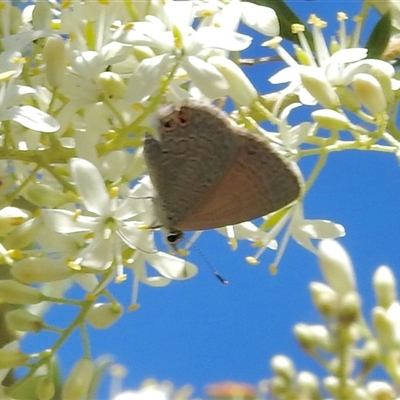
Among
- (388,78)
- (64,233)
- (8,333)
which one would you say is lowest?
(8,333)

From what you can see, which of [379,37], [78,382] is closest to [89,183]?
[78,382]

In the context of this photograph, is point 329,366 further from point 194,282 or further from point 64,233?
point 194,282

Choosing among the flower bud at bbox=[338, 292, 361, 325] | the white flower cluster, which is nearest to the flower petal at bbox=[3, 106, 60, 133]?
the white flower cluster

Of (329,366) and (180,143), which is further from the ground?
(180,143)

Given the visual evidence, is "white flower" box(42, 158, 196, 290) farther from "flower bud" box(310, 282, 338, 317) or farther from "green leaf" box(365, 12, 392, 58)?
"green leaf" box(365, 12, 392, 58)

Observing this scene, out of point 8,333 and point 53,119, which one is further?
point 8,333

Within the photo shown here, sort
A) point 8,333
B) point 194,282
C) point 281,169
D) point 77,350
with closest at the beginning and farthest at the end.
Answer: point 281,169 < point 8,333 < point 77,350 < point 194,282

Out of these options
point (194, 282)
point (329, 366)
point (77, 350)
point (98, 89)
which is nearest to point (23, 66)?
point (98, 89)

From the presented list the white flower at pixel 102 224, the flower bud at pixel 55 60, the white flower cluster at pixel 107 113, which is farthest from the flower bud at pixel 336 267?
the flower bud at pixel 55 60
